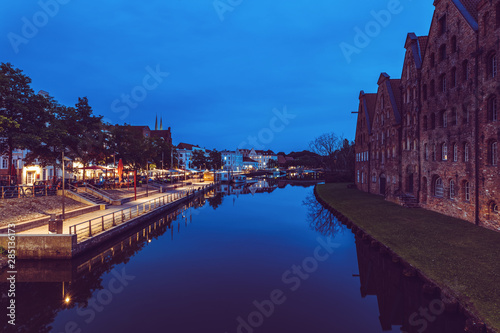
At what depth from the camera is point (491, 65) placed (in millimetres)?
18344

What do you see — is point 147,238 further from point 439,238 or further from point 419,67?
point 419,67

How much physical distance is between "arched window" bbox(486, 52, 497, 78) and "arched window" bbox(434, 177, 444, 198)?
9.20 metres

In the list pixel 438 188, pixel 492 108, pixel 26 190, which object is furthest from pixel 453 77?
pixel 26 190

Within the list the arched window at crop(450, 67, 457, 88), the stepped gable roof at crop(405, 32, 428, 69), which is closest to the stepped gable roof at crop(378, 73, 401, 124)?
the stepped gable roof at crop(405, 32, 428, 69)

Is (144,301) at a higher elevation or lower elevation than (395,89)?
lower

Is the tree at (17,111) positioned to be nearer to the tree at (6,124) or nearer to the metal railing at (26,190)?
the tree at (6,124)

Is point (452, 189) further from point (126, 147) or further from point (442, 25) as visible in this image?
point (126, 147)

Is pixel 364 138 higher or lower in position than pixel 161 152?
higher

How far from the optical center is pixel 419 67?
92.9 ft

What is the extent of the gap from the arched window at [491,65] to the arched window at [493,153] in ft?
14.2

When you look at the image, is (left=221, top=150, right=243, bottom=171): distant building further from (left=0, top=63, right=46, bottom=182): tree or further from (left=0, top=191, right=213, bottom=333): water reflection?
(left=0, top=191, right=213, bottom=333): water reflection

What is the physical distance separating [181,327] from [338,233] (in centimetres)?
1696

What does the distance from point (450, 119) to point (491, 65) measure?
5.01 m

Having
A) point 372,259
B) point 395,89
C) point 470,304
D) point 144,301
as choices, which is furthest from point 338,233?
point 395,89
